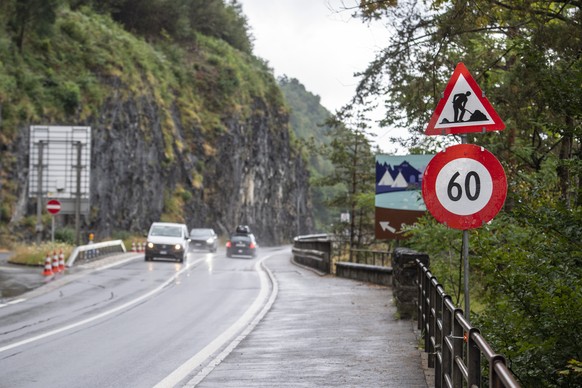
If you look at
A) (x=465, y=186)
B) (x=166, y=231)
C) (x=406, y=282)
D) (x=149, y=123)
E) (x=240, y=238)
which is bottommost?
(x=406, y=282)

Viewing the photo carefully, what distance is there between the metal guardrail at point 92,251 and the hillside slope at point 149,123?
5.20 m

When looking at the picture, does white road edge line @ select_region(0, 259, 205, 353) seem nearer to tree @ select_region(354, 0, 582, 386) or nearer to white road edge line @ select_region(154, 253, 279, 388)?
white road edge line @ select_region(154, 253, 279, 388)

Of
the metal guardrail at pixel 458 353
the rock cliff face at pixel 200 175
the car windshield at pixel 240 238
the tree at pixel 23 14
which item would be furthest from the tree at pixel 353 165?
the metal guardrail at pixel 458 353

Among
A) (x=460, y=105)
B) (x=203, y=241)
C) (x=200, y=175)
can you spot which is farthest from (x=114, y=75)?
(x=460, y=105)

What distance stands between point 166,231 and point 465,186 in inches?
1339

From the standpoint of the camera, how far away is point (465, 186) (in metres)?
7.81

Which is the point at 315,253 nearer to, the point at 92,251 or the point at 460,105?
the point at 92,251

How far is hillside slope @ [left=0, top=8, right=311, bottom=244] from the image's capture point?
50.8m

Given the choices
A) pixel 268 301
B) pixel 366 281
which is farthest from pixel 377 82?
pixel 366 281

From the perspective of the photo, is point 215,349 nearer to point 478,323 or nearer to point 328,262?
point 478,323

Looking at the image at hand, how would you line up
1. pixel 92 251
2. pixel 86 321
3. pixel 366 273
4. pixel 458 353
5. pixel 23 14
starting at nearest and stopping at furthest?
pixel 458 353
pixel 86 321
pixel 366 273
pixel 92 251
pixel 23 14

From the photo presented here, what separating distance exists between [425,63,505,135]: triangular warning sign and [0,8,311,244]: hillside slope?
4089cm

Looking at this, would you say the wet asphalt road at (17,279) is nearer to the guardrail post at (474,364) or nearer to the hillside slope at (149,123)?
the hillside slope at (149,123)

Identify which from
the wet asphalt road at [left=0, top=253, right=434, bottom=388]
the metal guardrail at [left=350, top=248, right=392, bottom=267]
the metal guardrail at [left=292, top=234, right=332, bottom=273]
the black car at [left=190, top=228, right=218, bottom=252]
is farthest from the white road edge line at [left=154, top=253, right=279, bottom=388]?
the black car at [left=190, top=228, right=218, bottom=252]
